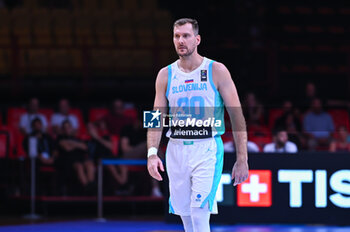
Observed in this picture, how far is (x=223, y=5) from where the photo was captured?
52.5ft

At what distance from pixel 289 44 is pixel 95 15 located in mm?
4085

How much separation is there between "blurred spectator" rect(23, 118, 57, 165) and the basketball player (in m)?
5.72

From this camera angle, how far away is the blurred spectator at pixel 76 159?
1075cm

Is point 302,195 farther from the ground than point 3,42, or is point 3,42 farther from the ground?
point 3,42

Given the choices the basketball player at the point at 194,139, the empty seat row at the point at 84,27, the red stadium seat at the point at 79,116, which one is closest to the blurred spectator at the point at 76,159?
the red stadium seat at the point at 79,116

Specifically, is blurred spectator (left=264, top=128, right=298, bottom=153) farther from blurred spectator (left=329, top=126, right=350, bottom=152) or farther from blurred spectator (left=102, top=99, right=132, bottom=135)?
blurred spectator (left=102, top=99, right=132, bottom=135)

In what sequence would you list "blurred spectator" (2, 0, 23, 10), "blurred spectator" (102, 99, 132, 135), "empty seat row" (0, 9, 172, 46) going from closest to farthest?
"blurred spectator" (102, 99, 132, 135) → "empty seat row" (0, 9, 172, 46) → "blurred spectator" (2, 0, 23, 10)

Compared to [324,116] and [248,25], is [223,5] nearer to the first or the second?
[248,25]

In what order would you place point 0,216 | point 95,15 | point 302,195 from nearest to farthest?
point 302,195
point 0,216
point 95,15

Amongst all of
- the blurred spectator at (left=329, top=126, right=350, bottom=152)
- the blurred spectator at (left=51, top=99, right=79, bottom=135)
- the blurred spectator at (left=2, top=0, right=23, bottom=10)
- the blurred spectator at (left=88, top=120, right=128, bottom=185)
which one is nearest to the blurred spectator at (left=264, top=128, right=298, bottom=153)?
the blurred spectator at (left=329, top=126, right=350, bottom=152)

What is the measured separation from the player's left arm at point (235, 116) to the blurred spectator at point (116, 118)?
622cm

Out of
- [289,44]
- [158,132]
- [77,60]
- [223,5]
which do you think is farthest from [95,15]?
[158,132]

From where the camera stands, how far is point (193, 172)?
5.20 m

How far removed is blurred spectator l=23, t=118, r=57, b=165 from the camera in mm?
10820
